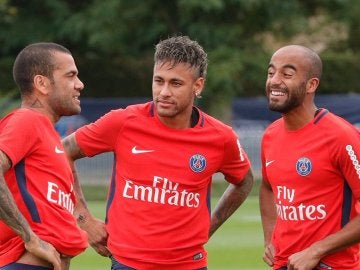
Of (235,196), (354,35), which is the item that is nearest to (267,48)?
(354,35)

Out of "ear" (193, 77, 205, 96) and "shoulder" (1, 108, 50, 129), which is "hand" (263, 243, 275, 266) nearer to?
"ear" (193, 77, 205, 96)

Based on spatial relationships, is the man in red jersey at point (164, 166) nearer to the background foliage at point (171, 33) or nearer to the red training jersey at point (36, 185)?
the red training jersey at point (36, 185)

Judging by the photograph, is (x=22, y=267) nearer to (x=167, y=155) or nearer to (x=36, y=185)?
(x=36, y=185)

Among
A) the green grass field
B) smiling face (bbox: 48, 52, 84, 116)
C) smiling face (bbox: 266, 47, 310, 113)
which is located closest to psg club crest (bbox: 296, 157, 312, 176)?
smiling face (bbox: 266, 47, 310, 113)

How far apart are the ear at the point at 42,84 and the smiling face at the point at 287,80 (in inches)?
57.6

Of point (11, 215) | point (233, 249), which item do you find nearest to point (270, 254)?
point (11, 215)

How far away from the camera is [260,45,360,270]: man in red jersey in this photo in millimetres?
7496

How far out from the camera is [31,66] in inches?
289

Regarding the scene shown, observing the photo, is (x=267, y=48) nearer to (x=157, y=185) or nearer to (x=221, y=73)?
(x=221, y=73)

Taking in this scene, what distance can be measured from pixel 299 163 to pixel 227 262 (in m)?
7.40

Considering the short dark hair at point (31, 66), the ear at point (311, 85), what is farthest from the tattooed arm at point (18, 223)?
the ear at point (311, 85)

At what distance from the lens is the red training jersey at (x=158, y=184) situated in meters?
7.69

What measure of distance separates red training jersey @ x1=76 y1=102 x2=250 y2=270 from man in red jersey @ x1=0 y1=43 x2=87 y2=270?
0.52 m

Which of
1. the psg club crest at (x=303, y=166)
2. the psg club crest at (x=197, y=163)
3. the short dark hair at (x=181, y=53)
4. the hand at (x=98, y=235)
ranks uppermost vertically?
the short dark hair at (x=181, y=53)
